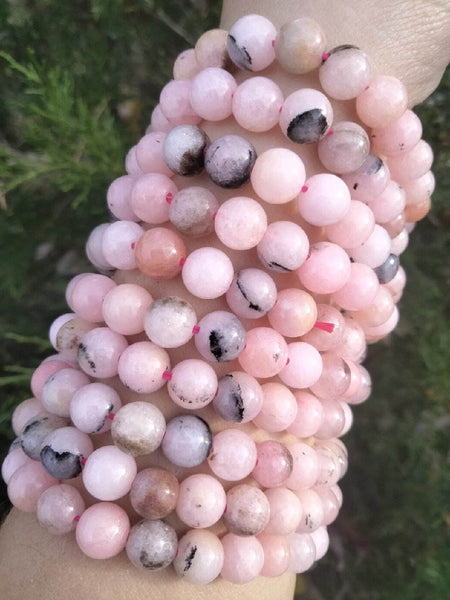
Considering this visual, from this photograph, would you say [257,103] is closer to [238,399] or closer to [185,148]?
[185,148]

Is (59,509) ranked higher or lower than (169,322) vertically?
lower

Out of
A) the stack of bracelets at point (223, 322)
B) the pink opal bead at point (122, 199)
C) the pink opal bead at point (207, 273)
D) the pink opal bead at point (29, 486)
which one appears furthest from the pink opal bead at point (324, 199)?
the pink opal bead at point (29, 486)

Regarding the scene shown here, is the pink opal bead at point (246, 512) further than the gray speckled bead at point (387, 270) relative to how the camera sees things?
No

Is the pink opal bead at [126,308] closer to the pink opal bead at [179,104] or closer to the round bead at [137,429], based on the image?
the round bead at [137,429]

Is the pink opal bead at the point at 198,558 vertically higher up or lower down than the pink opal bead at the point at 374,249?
lower down

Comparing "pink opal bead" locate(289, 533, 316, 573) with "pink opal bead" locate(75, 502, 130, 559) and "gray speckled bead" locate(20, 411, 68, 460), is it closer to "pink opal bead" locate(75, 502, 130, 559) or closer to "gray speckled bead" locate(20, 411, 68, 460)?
"pink opal bead" locate(75, 502, 130, 559)

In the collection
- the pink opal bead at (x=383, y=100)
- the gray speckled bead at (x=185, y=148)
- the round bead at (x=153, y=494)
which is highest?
the pink opal bead at (x=383, y=100)

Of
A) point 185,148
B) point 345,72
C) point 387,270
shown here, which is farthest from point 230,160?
point 387,270
